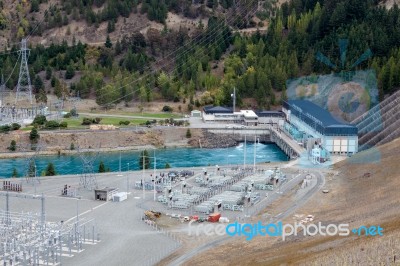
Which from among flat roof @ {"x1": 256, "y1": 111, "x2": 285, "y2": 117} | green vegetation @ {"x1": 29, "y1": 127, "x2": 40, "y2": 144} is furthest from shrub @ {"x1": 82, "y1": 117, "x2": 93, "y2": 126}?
flat roof @ {"x1": 256, "y1": 111, "x2": 285, "y2": 117}

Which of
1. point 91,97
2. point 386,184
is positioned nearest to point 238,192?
point 386,184

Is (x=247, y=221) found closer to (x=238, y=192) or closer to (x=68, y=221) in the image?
(x=238, y=192)

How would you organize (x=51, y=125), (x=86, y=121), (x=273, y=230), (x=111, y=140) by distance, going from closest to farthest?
1. (x=273, y=230)
2. (x=111, y=140)
3. (x=51, y=125)
4. (x=86, y=121)

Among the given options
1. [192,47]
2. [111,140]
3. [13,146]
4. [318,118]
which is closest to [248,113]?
[318,118]

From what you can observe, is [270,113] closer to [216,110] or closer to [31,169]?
[216,110]

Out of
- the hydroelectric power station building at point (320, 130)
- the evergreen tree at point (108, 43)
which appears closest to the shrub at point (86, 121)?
the hydroelectric power station building at point (320, 130)

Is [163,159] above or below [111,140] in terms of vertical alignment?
below
